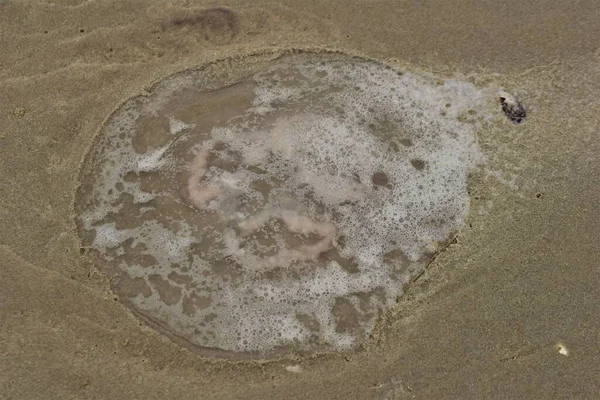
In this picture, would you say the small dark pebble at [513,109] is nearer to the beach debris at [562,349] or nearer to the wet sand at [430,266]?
the wet sand at [430,266]

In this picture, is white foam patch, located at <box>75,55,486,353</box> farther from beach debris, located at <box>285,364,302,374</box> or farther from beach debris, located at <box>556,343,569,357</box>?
beach debris, located at <box>556,343,569,357</box>

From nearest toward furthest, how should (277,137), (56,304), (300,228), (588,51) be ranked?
(56,304) < (300,228) < (277,137) < (588,51)

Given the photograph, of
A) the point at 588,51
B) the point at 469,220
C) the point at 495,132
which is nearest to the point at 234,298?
the point at 469,220

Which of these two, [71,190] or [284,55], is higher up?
[284,55]

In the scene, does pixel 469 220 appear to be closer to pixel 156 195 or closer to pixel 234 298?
pixel 234 298

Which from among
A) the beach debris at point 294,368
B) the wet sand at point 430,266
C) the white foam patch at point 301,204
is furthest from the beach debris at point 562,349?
the beach debris at point 294,368

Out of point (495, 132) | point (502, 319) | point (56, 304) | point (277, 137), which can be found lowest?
point (56, 304)
